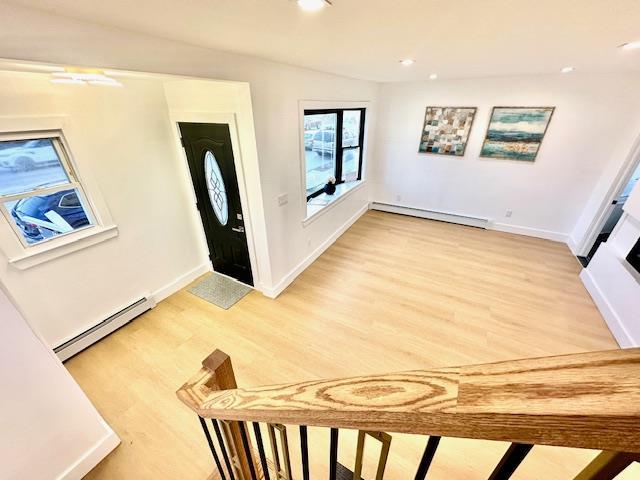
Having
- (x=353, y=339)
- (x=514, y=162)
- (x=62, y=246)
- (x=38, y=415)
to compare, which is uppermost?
(x=514, y=162)

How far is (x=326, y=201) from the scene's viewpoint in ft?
13.4

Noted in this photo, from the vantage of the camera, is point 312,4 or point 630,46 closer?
point 312,4

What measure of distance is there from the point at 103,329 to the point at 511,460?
131 inches

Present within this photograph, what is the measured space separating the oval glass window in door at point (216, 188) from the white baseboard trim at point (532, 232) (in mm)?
4610

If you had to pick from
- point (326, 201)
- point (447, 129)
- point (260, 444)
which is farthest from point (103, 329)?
point (447, 129)

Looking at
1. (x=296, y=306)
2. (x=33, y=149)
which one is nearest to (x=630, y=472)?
(x=296, y=306)

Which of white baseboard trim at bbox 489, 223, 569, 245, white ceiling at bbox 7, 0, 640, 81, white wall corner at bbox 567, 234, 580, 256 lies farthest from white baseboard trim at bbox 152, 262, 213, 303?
white wall corner at bbox 567, 234, 580, 256

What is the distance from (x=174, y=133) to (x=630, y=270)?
16.8 ft

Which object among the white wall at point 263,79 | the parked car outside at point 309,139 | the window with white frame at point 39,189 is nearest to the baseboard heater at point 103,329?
the window with white frame at point 39,189

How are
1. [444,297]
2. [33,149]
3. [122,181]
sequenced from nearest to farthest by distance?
1. [33,149]
2. [122,181]
3. [444,297]

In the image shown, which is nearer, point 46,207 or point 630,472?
point 630,472

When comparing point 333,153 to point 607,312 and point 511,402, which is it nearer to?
point 607,312

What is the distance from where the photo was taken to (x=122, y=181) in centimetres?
254

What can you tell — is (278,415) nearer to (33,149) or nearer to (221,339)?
(221,339)
